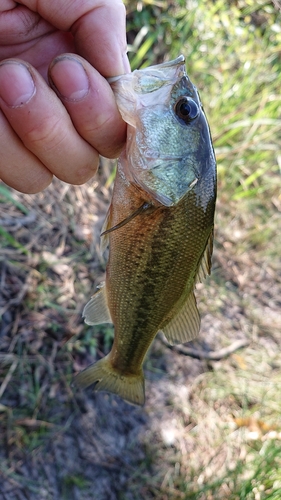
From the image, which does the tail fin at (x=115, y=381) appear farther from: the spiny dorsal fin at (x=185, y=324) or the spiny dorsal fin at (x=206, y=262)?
the spiny dorsal fin at (x=206, y=262)

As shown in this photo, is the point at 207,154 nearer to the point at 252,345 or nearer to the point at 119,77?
the point at 119,77

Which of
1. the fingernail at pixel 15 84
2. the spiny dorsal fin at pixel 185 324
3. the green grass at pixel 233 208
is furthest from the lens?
the green grass at pixel 233 208

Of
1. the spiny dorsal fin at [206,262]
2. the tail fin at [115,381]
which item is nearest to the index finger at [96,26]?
the spiny dorsal fin at [206,262]

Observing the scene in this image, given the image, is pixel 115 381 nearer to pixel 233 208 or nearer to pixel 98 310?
pixel 98 310

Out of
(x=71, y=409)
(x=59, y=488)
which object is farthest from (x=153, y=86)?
(x=59, y=488)

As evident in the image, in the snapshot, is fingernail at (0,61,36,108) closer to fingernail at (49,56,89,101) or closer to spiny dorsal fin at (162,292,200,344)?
fingernail at (49,56,89,101)

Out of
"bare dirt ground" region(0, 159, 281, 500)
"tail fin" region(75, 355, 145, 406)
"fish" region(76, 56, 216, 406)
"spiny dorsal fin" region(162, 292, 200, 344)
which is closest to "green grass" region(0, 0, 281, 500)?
"bare dirt ground" region(0, 159, 281, 500)
